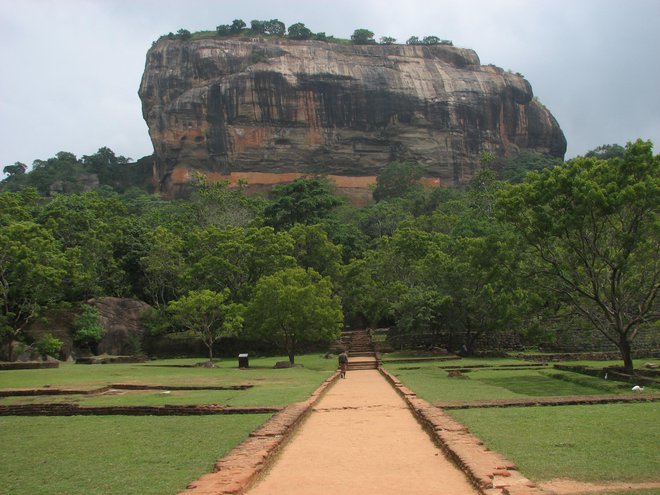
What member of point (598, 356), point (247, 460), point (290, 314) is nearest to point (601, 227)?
point (598, 356)

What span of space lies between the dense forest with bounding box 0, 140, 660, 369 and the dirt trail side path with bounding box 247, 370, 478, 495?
9.67 m

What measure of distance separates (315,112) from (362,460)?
91.0m

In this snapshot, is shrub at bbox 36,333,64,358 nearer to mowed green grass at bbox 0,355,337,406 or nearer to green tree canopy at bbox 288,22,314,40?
mowed green grass at bbox 0,355,337,406

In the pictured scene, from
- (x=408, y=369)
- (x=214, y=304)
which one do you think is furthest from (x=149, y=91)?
(x=408, y=369)

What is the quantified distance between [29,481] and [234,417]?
521cm

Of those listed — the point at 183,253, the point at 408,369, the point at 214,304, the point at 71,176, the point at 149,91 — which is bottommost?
the point at 408,369

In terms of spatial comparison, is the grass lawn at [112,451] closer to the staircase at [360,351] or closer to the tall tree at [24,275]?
the staircase at [360,351]

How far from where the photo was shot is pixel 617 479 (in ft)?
22.0

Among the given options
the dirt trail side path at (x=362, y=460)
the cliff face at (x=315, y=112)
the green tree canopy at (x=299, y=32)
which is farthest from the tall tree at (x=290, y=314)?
the green tree canopy at (x=299, y=32)

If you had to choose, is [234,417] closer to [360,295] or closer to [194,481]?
[194,481]

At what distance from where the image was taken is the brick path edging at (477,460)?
6110 millimetres

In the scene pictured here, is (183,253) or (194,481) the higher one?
(183,253)

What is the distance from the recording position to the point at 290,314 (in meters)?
28.5

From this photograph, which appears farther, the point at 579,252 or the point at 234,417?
the point at 579,252
